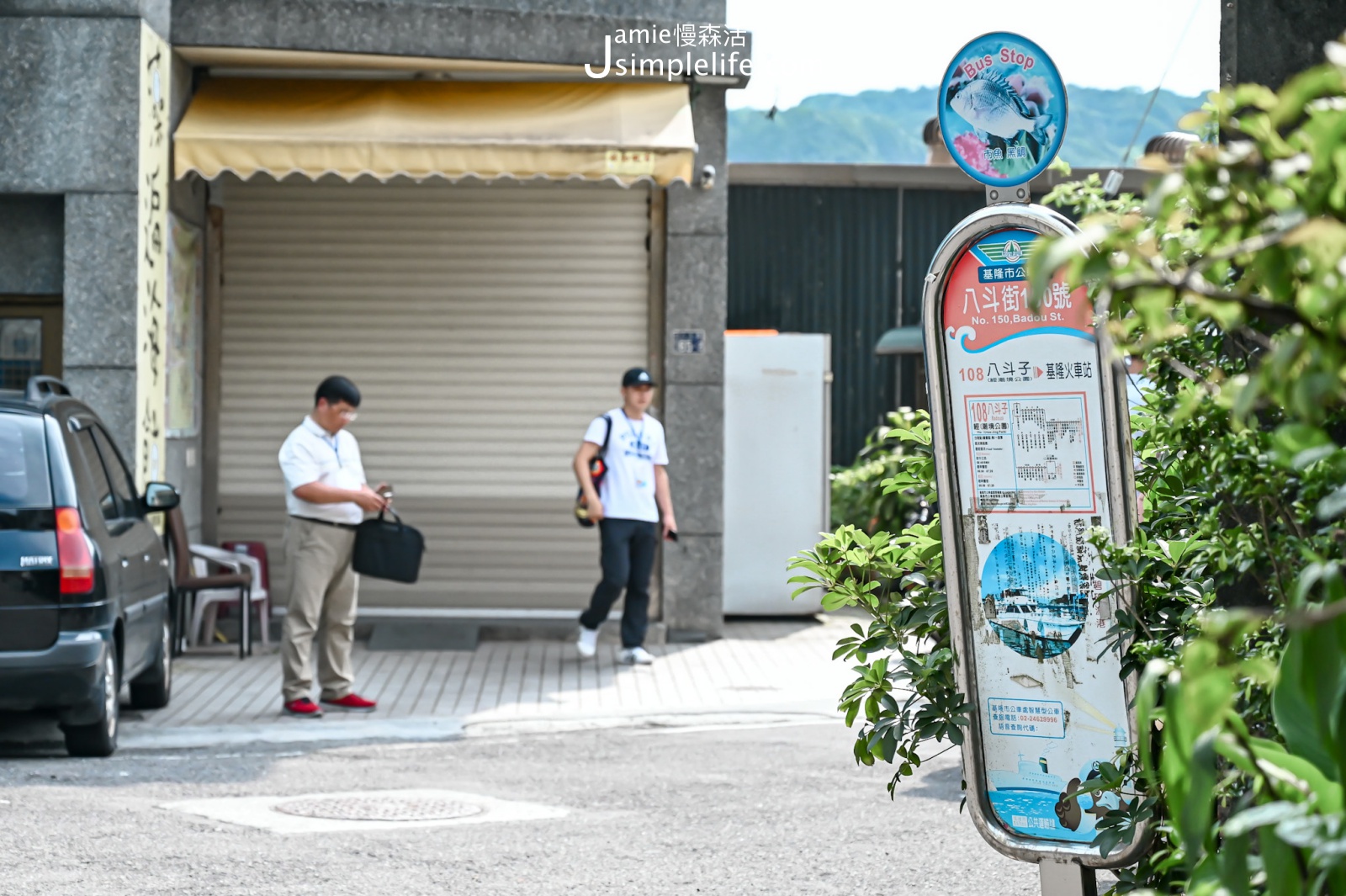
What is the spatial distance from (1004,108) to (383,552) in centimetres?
590

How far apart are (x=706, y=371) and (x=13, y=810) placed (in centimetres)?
705

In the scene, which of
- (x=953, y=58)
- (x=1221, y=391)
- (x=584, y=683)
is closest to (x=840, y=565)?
(x=953, y=58)

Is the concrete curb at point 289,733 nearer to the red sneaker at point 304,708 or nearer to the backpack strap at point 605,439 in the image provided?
the red sneaker at point 304,708

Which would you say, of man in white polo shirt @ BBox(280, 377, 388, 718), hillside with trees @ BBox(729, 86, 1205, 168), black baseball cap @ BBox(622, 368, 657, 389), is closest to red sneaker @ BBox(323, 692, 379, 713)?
man in white polo shirt @ BBox(280, 377, 388, 718)

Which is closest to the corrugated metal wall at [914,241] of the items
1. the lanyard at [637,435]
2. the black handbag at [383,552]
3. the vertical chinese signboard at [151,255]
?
the lanyard at [637,435]

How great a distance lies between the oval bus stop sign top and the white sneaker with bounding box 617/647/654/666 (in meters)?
7.70

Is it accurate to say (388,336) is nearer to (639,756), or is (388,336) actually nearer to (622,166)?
(622,166)

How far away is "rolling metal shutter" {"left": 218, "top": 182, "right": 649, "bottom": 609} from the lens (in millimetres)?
13250

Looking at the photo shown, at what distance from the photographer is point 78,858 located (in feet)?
19.8

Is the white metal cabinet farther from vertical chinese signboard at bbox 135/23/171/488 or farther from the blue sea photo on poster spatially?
the blue sea photo on poster

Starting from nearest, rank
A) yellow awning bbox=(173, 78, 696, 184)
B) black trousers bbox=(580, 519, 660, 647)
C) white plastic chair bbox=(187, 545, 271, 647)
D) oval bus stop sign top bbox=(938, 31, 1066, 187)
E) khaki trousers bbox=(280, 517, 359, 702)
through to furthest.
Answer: oval bus stop sign top bbox=(938, 31, 1066, 187), khaki trousers bbox=(280, 517, 359, 702), black trousers bbox=(580, 519, 660, 647), yellow awning bbox=(173, 78, 696, 184), white plastic chair bbox=(187, 545, 271, 647)

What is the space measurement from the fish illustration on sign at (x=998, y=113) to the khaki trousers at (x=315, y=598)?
5.87m

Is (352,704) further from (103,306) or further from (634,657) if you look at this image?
(103,306)

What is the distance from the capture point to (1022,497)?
4.34m
